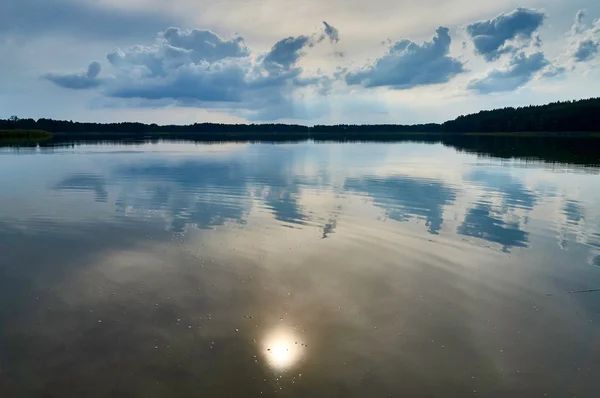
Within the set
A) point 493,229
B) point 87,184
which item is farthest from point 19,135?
point 493,229

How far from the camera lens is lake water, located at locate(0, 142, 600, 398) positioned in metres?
7.63

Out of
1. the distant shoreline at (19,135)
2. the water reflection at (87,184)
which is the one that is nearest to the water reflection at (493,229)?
the water reflection at (87,184)

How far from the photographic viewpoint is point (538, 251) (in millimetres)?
Result: 15141

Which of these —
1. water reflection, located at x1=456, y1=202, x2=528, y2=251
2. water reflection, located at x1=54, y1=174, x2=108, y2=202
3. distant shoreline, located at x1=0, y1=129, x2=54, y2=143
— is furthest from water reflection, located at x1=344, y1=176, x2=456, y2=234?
distant shoreline, located at x1=0, y1=129, x2=54, y2=143

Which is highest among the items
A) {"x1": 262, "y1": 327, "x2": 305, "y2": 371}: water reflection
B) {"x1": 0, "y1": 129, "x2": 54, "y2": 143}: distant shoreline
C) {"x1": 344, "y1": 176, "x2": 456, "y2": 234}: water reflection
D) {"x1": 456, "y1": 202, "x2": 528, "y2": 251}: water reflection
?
{"x1": 0, "y1": 129, "x2": 54, "y2": 143}: distant shoreline

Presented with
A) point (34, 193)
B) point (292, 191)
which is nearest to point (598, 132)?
point (292, 191)

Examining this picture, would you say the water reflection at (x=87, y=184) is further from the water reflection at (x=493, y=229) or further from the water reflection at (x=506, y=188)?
the water reflection at (x=506, y=188)

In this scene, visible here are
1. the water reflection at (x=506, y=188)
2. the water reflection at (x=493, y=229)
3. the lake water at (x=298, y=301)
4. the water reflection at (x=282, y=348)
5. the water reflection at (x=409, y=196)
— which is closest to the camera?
the lake water at (x=298, y=301)

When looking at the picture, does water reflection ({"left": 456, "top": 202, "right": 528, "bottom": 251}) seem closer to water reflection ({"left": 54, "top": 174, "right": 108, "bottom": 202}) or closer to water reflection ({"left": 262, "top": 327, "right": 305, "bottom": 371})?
water reflection ({"left": 262, "top": 327, "right": 305, "bottom": 371})

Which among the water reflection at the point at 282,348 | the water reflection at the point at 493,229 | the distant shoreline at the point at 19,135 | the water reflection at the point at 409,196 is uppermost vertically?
the distant shoreline at the point at 19,135

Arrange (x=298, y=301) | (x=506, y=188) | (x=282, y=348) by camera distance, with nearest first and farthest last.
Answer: (x=282, y=348)
(x=298, y=301)
(x=506, y=188)

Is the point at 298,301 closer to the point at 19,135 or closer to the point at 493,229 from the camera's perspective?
the point at 493,229

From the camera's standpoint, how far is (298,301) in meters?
10.6

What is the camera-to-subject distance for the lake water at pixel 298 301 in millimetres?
7633
